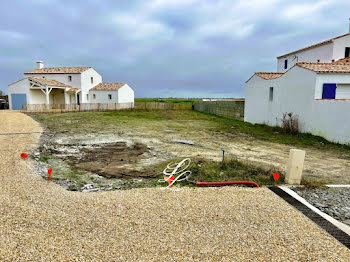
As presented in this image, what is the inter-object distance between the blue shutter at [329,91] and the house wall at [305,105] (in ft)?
0.88

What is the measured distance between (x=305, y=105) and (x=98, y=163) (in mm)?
11670

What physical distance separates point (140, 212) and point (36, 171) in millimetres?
3612

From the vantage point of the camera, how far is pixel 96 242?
2.95 metres

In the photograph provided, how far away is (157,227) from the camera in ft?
10.9

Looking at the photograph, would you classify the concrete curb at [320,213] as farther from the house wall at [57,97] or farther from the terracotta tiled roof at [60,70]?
the house wall at [57,97]

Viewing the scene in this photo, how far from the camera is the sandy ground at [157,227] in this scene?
277cm

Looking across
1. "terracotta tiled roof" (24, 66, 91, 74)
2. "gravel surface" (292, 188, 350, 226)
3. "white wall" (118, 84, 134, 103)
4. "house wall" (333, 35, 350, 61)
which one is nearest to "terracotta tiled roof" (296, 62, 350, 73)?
"house wall" (333, 35, 350, 61)

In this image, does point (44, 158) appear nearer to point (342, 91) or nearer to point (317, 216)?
point (317, 216)

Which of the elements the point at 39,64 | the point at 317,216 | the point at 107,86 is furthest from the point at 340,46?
the point at 39,64

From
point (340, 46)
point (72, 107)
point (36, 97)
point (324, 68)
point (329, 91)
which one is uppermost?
point (340, 46)

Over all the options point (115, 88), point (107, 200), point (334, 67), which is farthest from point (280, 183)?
point (115, 88)

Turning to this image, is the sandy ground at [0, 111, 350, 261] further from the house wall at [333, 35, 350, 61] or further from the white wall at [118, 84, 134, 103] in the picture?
the white wall at [118, 84, 134, 103]

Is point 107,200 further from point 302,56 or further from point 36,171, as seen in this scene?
point 302,56

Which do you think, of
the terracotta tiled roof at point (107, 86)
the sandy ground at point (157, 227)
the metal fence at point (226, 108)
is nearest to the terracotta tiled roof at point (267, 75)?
the metal fence at point (226, 108)
